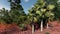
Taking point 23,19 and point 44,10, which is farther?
point 23,19

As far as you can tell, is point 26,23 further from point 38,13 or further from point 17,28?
point 38,13

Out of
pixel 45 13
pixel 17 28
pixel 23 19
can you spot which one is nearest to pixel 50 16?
pixel 45 13

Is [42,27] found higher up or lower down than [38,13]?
lower down

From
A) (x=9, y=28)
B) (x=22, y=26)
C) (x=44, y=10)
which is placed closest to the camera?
(x=44, y=10)

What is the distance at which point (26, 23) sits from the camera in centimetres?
5891

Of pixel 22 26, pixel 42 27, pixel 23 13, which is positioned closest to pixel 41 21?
pixel 42 27

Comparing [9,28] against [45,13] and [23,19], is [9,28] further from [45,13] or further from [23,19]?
[45,13]

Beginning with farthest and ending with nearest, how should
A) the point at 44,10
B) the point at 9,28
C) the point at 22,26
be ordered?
the point at 9,28 < the point at 22,26 < the point at 44,10

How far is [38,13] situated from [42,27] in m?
4.57

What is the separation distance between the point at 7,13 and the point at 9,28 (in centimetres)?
550

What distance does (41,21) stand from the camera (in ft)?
165

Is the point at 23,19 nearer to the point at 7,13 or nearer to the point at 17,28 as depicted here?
the point at 17,28

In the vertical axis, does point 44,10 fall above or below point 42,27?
above

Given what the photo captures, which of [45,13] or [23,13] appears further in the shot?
[23,13]
